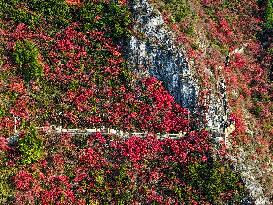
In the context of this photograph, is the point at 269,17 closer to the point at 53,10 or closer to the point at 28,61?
the point at 53,10

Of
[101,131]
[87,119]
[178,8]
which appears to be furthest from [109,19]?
[101,131]

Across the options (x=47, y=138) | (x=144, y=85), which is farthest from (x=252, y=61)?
(x=47, y=138)

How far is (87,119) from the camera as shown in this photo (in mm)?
37500

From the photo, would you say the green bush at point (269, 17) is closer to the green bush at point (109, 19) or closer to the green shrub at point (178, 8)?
the green shrub at point (178, 8)

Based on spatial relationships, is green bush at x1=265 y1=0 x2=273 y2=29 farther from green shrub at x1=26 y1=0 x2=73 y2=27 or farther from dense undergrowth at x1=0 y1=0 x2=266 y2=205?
green shrub at x1=26 y1=0 x2=73 y2=27

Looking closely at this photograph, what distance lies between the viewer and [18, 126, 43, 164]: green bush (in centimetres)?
3416

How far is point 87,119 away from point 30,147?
533 centimetres

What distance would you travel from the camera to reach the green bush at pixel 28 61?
124 feet

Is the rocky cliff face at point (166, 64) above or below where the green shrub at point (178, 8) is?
below

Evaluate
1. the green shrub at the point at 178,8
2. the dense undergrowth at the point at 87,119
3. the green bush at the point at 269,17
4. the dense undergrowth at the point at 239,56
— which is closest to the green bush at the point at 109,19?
the dense undergrowth at the point at 87,119

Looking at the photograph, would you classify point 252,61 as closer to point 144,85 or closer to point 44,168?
point 144,85

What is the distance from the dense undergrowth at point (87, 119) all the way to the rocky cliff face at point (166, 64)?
0.80 metres

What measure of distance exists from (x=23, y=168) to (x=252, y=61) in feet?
86.8

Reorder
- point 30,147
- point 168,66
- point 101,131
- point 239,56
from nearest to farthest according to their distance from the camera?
point 30,147
point 101,131
point 168,66
point 239,56
